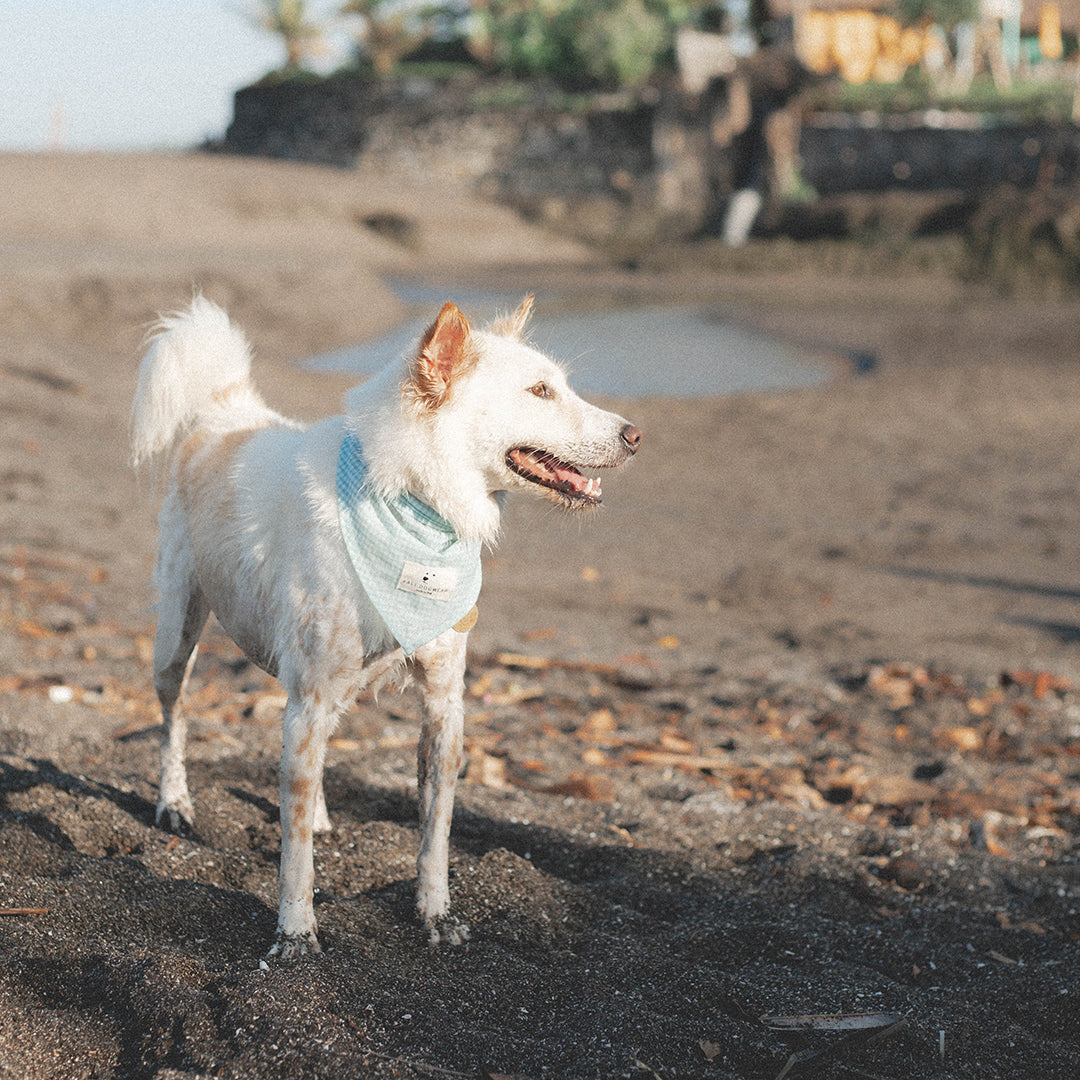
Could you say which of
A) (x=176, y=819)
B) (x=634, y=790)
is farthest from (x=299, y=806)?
(x=634, y=790)

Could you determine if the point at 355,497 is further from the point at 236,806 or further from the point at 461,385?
the point at 236,806

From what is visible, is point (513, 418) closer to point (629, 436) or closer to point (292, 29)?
point (629, 436)

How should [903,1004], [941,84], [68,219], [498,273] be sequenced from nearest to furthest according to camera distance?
[903,1004], [68,219], [498,273], [941,84]

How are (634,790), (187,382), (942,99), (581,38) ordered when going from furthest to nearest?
1. (581,38)
2. (942,99)
3. (634,790)
4. (187,382)

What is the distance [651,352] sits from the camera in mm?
18688

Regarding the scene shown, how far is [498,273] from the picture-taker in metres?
27.7

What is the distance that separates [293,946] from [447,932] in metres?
0.48

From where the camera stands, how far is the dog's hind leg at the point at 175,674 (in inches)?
163

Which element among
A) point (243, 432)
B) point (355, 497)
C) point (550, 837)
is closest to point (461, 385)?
point (355, 497)

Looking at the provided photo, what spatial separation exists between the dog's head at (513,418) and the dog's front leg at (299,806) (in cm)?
85

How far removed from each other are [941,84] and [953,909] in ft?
134

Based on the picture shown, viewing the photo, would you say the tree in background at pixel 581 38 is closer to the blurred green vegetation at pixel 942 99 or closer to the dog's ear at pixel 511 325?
the blurred green vegetation at pixel 942 99

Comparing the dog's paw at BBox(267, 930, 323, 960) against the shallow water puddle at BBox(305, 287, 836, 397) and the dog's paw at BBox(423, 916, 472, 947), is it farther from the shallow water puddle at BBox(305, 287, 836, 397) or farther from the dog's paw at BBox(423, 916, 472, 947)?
the shallow water puddle at BBox(305, 287, 836, 397)

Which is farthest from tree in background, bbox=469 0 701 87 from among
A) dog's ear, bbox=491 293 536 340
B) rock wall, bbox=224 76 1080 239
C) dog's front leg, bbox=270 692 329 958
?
dog's front leg, bbox=270 692 329 958
